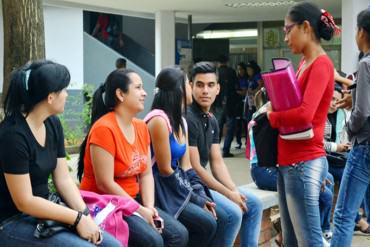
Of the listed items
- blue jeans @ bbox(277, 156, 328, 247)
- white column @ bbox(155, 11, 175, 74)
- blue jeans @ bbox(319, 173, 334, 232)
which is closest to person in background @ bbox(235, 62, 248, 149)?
white column @ bbox(155, 11, 175, 74)

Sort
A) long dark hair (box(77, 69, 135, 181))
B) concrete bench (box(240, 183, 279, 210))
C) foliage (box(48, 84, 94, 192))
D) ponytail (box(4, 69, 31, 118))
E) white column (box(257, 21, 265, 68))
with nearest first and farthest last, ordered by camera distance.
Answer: ponytail (box(4, 69, 31, 118)) < long dark hair (box(77, 69, 135, 181)) < concrete bench (box(240, 183, 279, 210)) < foliage (box(48, 84, 94, 192)) < white column (box(257, 21, 265, 68))

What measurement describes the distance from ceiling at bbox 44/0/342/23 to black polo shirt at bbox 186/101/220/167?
901cm

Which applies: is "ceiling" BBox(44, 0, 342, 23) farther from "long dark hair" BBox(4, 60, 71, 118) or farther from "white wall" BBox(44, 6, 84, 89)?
"long dark hair" BBox(4, 60, 71, 118)

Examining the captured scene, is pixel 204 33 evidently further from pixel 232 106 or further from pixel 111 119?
pixel 111 119

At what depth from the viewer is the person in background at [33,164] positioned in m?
3.25

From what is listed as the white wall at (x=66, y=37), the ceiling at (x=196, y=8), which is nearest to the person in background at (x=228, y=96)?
the ceiling at (x=196, y=8)

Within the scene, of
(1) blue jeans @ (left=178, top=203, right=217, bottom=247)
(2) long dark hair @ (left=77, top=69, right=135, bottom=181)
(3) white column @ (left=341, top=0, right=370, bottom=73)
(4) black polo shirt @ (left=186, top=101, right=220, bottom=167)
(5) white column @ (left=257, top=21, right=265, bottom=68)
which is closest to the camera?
(2) long dark hair @ (left=77, top=69, right=135, bottom=181)

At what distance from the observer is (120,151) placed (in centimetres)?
398

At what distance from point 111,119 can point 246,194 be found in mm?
1457

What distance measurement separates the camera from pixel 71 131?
1264 centimetres

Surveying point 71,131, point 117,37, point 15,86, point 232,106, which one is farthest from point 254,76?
point 15,86

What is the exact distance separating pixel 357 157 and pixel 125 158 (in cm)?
164

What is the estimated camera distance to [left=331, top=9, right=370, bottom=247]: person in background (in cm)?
433

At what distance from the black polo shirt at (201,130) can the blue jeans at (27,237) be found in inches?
63.8
